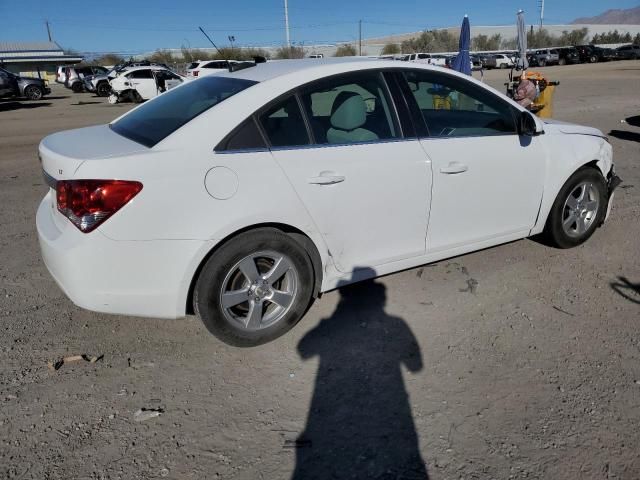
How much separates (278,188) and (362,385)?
48.5 inches

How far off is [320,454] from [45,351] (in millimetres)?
1970

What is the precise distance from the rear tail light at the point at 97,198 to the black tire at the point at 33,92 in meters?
28.3

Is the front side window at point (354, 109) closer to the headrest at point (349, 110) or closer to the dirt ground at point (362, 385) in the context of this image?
the headrest at point (349, 110)

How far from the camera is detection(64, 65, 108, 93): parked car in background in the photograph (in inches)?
1318

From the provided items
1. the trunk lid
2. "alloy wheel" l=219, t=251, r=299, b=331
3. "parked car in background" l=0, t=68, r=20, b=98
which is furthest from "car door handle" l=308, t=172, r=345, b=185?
"parked car in background" l=0, t=68, r=20, b=98

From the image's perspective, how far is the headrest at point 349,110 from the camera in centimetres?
343

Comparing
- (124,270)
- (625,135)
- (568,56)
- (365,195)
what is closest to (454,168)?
(365,195)

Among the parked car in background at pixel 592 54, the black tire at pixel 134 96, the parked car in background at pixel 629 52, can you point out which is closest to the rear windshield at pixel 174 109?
the black tire at pixel 134 96

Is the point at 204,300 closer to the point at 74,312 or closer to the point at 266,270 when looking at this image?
the point at 266,270

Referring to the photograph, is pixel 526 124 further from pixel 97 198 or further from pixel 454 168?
pixel 97 198

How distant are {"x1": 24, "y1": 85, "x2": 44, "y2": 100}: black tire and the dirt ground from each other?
26509 mm

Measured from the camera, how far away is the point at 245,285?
3135 mm

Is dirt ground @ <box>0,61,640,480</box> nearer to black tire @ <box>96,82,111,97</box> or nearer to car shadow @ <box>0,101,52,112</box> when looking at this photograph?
car shadow @ <box>0,101,52,112</box>

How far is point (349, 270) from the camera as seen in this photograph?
3428 millimetres
